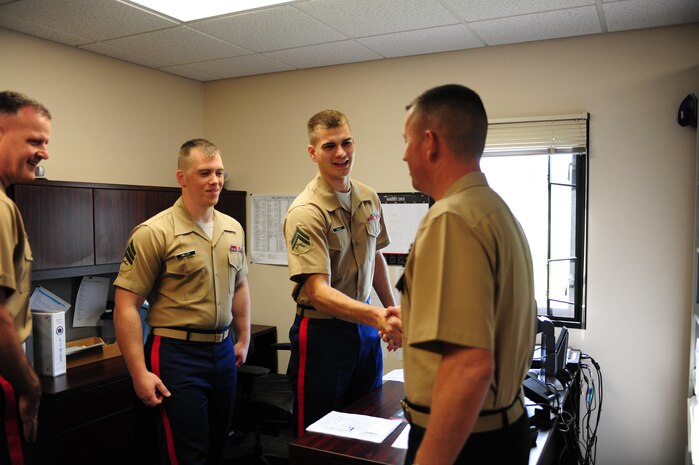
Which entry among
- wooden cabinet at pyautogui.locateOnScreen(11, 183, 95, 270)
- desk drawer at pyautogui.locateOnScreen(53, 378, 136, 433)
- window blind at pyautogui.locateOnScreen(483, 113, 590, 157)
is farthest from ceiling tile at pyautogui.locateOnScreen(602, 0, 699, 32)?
desk drawer at pyautogui.locateOnScreen(53, 378, 136, 433)

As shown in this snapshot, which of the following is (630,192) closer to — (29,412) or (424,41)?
(424,41)

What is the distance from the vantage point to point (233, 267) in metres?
2.57

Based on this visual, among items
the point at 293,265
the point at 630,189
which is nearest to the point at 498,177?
the point at 630,189

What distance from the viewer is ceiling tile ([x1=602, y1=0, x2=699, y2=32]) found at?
268 cm

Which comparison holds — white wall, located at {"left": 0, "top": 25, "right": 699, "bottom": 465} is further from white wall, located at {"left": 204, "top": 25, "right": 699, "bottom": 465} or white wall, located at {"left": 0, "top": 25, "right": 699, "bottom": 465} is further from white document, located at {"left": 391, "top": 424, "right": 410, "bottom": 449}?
white document, located at {"left": 391, "top": 424, "right": 410, "bottom": 449}

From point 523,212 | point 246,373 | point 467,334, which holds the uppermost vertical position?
point 523,212

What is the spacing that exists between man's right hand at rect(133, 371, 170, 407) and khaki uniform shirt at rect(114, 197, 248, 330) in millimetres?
231

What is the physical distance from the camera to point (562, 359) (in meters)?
2.61

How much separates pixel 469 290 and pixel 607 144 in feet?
8.01

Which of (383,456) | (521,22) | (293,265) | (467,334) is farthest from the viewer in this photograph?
(521,22)

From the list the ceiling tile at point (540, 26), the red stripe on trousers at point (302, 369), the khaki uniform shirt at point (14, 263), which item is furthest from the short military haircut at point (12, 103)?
the ceiling tile at point (540, 26)

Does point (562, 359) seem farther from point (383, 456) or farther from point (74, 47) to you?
point (74, 47)

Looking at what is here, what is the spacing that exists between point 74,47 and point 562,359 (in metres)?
3.30

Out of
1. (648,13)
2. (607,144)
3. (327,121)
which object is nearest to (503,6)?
(648,13)
